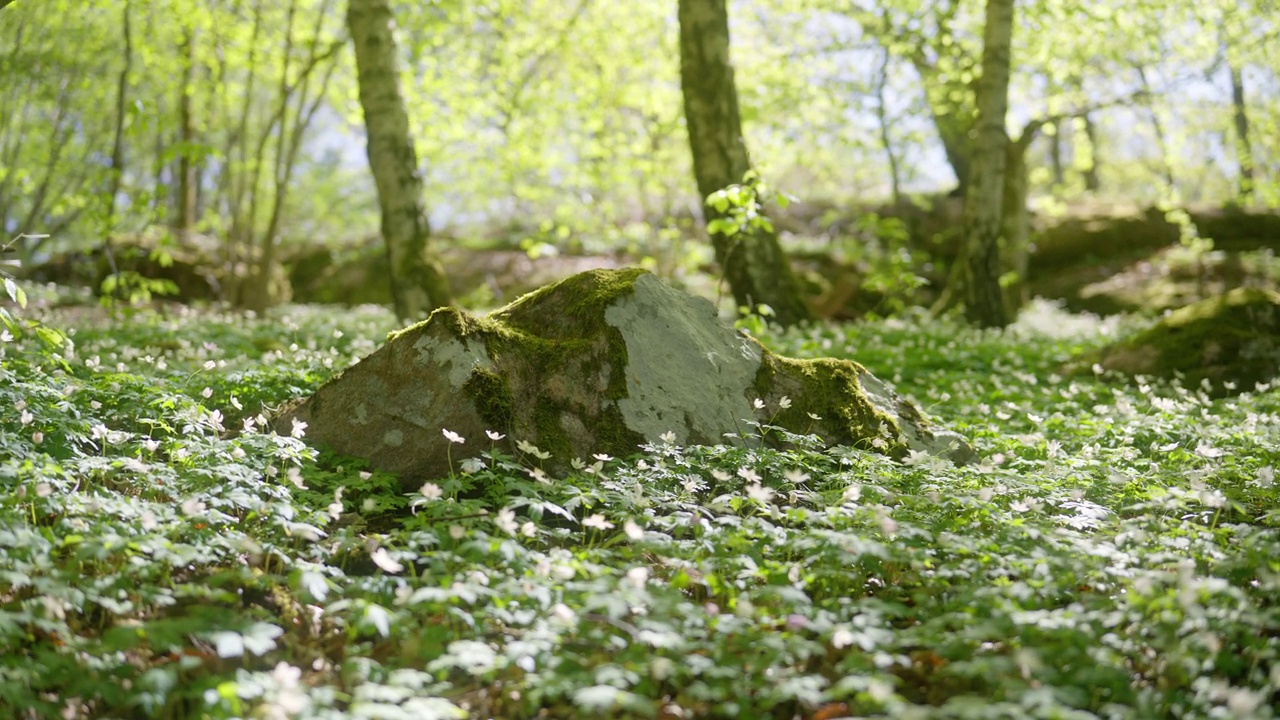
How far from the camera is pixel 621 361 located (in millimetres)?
5207

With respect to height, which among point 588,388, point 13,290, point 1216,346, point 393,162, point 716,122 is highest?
point 716,122

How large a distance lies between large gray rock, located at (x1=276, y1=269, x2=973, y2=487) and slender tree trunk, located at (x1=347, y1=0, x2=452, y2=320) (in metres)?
5.01

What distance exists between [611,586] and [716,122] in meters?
8.89

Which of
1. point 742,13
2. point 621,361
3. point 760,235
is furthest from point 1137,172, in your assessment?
point 621,361

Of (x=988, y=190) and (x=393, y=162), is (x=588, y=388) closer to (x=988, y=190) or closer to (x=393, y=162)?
(x=393, y=162)

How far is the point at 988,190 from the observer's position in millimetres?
12844

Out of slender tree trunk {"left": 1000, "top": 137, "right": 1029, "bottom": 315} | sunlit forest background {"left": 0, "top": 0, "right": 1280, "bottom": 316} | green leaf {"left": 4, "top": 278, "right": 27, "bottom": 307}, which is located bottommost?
green leaf {"left": 4, "top": 278, "right": 27, "bottom": 307}

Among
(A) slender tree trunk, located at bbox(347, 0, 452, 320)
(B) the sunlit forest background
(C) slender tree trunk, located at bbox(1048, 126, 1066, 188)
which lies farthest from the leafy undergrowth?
(C) slender tree trunk, located at bbox(1048, 126, 1066, 188)

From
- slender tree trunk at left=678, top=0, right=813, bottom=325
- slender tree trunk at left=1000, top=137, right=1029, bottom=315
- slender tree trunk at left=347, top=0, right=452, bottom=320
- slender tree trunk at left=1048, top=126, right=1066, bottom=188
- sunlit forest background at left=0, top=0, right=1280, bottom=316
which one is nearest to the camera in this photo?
slender tree trunk at left=347, top=0, right=452, bottom=320

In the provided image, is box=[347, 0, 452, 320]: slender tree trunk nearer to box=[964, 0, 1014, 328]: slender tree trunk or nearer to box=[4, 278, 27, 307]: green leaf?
box=[4, 278, 27, 307]: green leaf

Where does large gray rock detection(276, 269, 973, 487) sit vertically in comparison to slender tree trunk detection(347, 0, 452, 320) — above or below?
below

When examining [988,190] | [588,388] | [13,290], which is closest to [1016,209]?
[988,190]

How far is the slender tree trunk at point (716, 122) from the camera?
1088 centimetres

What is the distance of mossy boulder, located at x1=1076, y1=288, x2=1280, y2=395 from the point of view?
8.52 m
